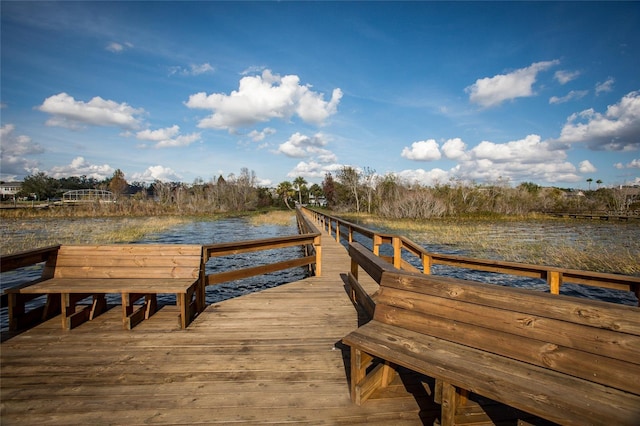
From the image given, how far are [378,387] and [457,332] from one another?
860 mm

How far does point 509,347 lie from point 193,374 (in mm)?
2610

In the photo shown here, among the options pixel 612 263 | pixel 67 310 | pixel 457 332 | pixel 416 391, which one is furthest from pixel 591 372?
pixel 612 263

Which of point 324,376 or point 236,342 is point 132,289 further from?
point 324,376

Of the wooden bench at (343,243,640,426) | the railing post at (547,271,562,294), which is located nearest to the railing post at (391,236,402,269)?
the railing post at (547,271,562,294)

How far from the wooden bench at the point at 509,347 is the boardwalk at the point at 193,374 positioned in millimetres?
441

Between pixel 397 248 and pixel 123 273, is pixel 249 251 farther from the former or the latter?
pixel 397 248

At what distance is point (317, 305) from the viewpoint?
193 inches

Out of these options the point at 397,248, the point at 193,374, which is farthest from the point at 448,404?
the point at 397,248

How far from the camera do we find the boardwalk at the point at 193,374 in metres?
2.37

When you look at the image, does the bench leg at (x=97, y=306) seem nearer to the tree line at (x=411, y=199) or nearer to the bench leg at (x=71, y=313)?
the bench leg at (x=71, y=313)

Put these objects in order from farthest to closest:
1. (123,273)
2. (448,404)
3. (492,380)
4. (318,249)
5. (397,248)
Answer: (318,249)
(397,248)
(123,273)
(448,404)
(492,380)

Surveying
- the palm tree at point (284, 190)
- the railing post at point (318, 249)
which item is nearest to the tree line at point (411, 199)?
the palm tree at point (284, 190)

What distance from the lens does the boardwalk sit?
2367 millimetres

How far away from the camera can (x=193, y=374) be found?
292 cm
